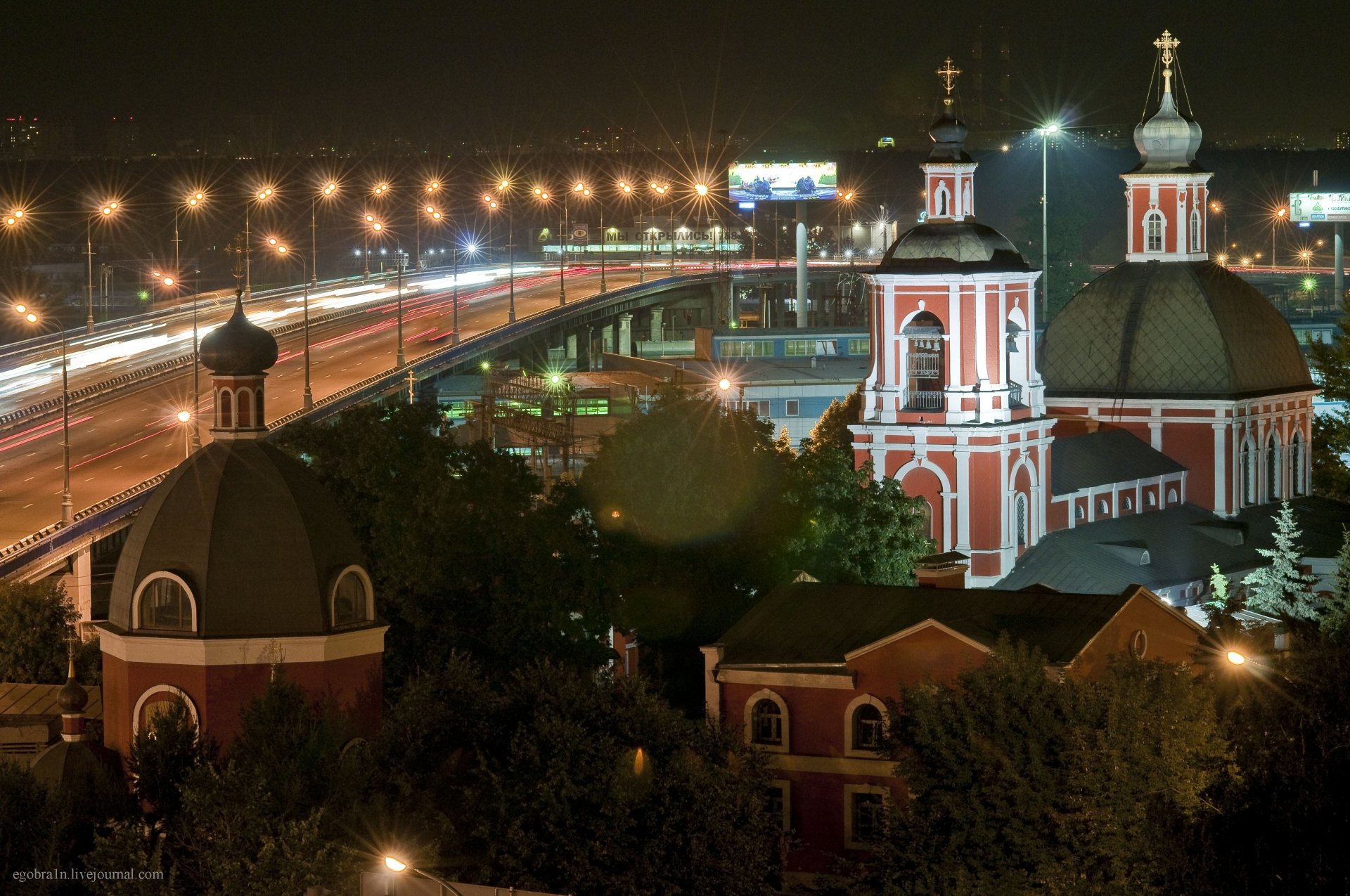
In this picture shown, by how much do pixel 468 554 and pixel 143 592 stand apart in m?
10.3

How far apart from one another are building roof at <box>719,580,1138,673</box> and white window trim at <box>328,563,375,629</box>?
588 centimetres

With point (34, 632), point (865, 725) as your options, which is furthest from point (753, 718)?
point (34, 632)

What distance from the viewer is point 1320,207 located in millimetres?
143125

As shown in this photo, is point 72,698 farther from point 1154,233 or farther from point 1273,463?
point 1273,463

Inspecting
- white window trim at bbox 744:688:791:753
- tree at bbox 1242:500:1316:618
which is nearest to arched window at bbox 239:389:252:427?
white window trim at bbox 744:688:791:753

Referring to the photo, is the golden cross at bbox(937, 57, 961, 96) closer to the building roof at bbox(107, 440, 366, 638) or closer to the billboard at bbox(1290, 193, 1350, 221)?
the building roof at bbox(107, 440, 366, 638)

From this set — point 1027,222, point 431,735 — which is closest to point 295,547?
point 431,735

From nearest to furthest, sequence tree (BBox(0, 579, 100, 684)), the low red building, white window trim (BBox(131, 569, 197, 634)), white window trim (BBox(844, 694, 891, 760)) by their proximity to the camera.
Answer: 1. the low red building
2. white window trim (BBox(131, 569, 197, 634))
3. white window trim (BBox(844, 694, 891, 760))
4. tree (BBox(0, 579, 100, 684))

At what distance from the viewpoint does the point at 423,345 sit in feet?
341

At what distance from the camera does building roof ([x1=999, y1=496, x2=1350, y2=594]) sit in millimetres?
62688

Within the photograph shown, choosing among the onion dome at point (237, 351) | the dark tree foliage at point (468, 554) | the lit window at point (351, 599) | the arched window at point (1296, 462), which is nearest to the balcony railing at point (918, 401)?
the dark tree foliage at point (468, 554)

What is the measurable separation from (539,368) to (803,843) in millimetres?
79830

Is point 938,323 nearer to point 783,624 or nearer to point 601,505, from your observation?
point 601,505

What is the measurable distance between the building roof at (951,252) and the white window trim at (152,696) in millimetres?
25896
